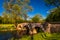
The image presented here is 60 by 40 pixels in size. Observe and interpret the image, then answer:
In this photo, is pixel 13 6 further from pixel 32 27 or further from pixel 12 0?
pixel 32 27

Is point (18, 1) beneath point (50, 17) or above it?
above

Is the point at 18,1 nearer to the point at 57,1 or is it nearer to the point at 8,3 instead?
the point at 8,3

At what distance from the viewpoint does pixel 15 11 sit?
78.4 metres

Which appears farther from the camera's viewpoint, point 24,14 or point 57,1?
point 24,14

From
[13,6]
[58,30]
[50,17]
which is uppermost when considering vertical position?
[13,6]

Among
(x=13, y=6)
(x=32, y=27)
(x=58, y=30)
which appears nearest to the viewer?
(x=58, y=30)

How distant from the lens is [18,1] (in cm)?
7900

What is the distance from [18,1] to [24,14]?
260 inches

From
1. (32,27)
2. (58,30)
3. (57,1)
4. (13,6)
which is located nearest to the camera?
(58,30)

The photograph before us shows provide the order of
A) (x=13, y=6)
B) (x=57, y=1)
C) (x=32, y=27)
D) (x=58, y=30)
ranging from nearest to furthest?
(x=58, y=30)
(x=57, y=1)
(x=32, y=27)
(x=13, y=6)

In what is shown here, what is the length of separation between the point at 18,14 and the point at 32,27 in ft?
68.1

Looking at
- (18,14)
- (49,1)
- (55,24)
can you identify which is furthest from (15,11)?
(55,24)

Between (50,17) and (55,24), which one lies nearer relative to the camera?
(55,24)

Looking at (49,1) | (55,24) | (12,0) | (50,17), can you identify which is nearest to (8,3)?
(12,0)
